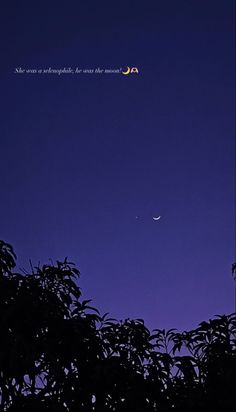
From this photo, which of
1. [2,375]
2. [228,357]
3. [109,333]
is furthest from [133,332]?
[2,375]

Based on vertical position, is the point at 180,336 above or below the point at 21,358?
above

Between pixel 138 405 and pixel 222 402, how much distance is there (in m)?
1.62

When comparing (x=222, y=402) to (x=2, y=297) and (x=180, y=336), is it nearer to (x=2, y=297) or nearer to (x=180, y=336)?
(x=180, y=336)

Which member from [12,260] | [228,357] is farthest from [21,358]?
[228,357]

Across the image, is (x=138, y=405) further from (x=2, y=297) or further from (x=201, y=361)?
(x=2, y=297)

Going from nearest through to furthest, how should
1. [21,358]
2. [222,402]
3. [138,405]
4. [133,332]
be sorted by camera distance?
[222,402], [138,405], [21,358], [133,332]

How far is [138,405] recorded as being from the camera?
9.95 meters

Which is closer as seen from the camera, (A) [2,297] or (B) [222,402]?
(B) [222,402]

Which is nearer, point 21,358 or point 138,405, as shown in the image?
point 138,405

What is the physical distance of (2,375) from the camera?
11047 millimetres

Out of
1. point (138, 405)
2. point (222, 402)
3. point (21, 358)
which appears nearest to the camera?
point (222, 402)

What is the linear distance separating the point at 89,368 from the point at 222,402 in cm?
294

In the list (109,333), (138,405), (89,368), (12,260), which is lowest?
(138,405)

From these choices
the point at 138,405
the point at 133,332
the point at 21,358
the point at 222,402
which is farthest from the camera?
the point at 133,332
